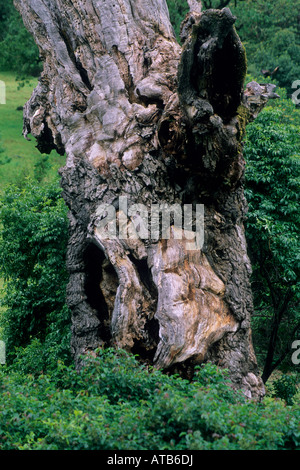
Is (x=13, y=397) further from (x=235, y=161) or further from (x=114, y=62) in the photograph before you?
(x=114, y=62)

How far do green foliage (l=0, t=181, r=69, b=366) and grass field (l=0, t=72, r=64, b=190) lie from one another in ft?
30.9

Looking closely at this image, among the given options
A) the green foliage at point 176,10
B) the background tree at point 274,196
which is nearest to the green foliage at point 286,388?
the background tree at point 274,196

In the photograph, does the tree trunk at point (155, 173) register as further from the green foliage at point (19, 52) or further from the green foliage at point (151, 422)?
A: the green foliage at point (19, 52)

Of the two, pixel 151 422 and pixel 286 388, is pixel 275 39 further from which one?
pixel 151 422

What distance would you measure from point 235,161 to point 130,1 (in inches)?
108

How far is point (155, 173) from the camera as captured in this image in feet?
19.8

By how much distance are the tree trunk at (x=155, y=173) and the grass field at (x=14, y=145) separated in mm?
12482

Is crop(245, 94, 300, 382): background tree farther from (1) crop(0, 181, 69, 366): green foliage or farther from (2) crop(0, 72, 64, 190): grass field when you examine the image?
(2) crop(0, 72, 64, 190): grass field

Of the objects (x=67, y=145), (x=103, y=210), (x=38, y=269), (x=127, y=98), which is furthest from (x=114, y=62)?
(x=38, y=269)

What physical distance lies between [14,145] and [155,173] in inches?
767

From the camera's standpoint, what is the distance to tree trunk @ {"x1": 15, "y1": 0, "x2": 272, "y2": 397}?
5.46m

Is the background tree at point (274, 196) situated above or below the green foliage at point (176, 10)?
below


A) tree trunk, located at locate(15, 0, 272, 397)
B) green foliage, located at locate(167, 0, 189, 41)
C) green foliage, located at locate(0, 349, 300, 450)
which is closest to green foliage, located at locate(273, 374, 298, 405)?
tree trunk, located at locate(15, 0, 272, 397)

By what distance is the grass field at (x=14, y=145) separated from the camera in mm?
20948
